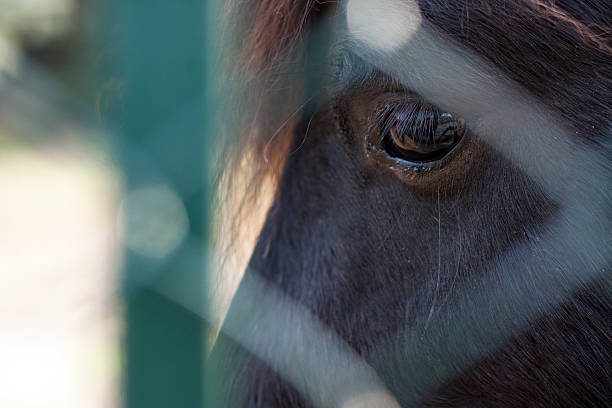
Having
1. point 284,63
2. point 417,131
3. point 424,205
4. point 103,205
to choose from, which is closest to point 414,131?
point 417,131

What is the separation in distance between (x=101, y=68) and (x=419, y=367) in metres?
1.00

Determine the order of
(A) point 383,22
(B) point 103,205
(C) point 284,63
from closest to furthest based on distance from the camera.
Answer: (A) point 383,22, (C) point 284,63, (B) point 103,205

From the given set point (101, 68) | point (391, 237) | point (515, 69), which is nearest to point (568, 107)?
point (515, 69)

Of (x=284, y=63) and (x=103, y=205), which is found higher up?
(x=284, y=63)

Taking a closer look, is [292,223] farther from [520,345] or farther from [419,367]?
[520,345]

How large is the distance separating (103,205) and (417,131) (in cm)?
471

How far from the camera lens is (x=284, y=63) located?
138 cm

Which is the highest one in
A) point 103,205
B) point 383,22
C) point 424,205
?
point 383,22

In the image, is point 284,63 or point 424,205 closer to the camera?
point 424,205

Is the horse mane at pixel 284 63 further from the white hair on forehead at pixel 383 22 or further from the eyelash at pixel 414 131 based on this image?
the eyelash at pixel 414 131

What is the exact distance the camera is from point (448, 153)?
118 centimetres

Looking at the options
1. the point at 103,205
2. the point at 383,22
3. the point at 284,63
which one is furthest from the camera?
the point at 103,205

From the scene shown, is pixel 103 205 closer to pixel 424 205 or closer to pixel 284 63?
pixel 284 63

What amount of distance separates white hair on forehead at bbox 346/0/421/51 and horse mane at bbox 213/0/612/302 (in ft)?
0.09
